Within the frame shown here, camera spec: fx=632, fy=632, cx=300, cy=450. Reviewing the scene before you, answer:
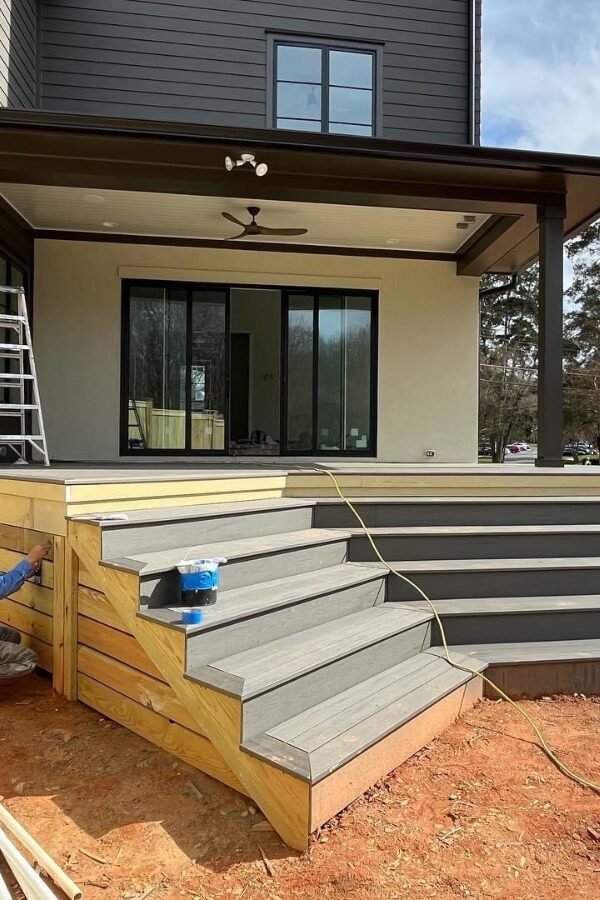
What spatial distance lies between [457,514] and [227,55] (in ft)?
18.7

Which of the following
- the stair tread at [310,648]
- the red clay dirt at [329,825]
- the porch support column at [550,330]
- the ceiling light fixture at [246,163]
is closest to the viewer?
the red clay dirt at [329,825]

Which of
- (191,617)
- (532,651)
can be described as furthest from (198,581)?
(532,651)

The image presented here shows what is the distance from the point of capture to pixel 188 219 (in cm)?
564

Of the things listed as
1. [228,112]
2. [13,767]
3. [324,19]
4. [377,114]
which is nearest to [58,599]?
[13,767]

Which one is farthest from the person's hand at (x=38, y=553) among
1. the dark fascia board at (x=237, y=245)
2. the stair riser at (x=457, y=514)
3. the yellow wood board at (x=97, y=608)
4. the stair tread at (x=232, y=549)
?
the dark fascia board at (x=237, y=245)

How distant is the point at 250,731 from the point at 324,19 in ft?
24.8

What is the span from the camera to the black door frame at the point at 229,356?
622 cm

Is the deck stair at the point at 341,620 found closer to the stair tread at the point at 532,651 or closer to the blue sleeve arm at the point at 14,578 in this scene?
the stair tread at the point at 532,651

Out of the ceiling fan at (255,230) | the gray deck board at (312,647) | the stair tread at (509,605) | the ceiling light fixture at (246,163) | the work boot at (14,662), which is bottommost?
the work boot at (14,662)

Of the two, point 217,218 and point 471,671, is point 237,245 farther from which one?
point 471,671

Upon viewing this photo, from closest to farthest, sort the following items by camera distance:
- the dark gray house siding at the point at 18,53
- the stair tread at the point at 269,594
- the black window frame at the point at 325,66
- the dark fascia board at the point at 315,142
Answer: the stair tread at the point at 269,594 < the dark fascia board at the point at 315,142 < the dark gray house siding at the point at 18,53 < the black window frame at the point at 325,66

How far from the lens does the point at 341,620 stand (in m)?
2.78

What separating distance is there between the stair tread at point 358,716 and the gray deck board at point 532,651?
0.12 meters

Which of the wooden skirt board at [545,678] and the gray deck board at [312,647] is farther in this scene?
the wooden skirt board at [545,678]
